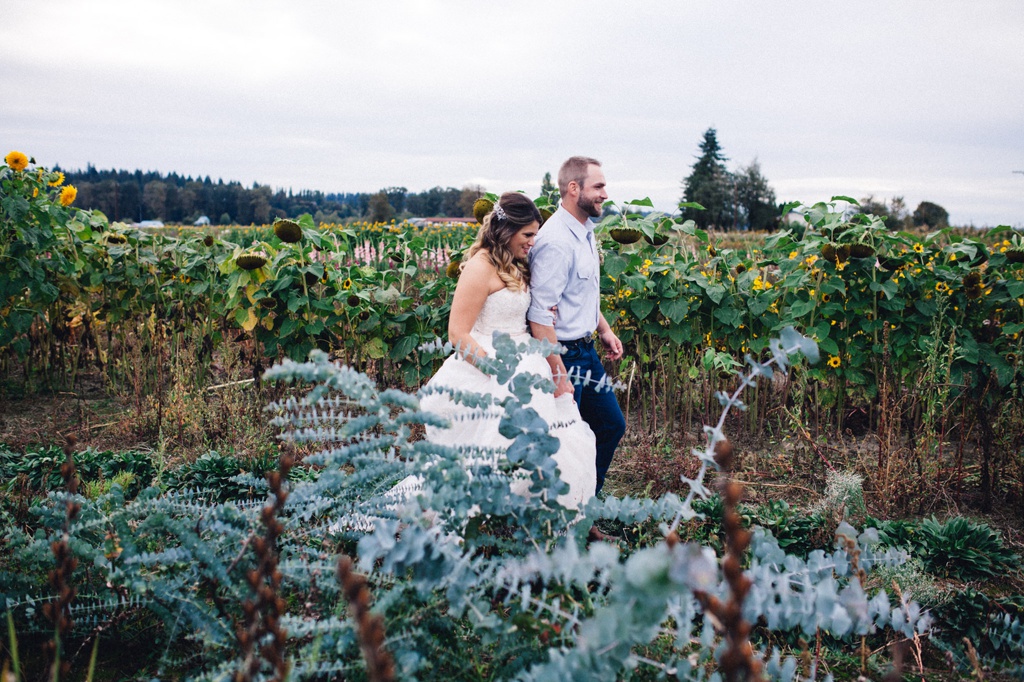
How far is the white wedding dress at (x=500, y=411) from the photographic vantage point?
9.43 ft

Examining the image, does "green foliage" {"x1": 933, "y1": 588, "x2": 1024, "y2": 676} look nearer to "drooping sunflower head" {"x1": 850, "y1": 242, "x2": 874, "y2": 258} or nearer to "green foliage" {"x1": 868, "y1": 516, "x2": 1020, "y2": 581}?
"green foliage" {"x1": 868, "y1": 516, "x2": 1020, "y2": 581}

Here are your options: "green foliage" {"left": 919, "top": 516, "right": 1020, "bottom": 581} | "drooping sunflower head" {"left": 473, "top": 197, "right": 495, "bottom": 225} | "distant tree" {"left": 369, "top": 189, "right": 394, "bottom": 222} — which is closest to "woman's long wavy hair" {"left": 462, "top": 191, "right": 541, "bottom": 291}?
"drooping sunflower head" {"left": 473, "top": 197, "right": 495, "bottom": 225}

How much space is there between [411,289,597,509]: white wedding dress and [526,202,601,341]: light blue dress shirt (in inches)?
3.3

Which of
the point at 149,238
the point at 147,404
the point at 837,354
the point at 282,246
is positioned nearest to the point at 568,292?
the point at 837,354

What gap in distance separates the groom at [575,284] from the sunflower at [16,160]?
368cm

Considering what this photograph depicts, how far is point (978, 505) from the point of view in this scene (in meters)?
3.43

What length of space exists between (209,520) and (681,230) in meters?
3.30

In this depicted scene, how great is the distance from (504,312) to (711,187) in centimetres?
4597

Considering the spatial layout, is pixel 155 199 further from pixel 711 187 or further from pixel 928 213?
pixel 928 213

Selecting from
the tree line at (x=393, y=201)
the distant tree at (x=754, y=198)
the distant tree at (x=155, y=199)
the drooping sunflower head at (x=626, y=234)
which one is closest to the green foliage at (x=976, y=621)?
the drooping sunflower head at (x=626, y=234)

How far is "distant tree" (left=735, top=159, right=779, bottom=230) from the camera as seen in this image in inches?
1711

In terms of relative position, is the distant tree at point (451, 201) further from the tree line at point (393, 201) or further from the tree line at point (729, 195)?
the tree line at point (729, 195)

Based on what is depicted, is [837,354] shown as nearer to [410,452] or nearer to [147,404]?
[410,452]

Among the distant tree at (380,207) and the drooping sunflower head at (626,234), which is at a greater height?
the distant tree at (380,207)
